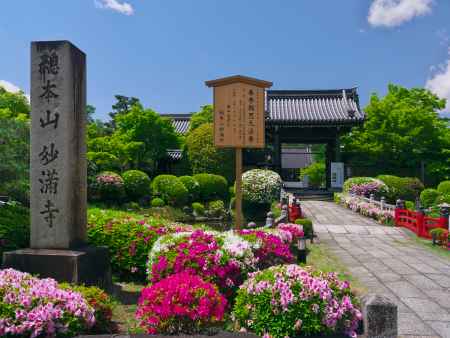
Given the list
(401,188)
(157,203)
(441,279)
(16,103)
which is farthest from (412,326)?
(16,103)

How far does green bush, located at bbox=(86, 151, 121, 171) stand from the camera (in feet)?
73.2

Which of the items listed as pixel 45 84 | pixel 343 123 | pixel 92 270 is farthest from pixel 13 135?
pixel 343 123

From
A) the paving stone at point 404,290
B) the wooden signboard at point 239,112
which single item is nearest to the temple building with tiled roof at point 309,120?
the wooden signboard at point 239,112

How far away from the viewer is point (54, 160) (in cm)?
542

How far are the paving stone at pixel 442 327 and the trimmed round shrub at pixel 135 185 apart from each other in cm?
1906

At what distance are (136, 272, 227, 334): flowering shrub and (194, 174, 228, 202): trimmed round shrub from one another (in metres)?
19.1

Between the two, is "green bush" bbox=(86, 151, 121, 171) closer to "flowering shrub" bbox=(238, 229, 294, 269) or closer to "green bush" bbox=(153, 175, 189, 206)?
"green bush" bbox=(153, 175, 189, 206)

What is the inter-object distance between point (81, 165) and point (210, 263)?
2.57m

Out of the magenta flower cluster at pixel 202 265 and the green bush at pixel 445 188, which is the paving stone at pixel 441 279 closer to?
the magenta flower cluster at pixel 202 265

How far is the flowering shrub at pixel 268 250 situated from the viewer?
5.61 metres

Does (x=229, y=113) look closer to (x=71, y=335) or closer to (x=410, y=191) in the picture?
(x=71, y=335)

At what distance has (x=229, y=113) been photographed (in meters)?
8.08

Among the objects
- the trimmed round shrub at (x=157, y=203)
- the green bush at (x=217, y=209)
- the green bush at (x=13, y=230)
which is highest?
the green bush at (x=13, y=230)

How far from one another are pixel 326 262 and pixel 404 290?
2.43 m
